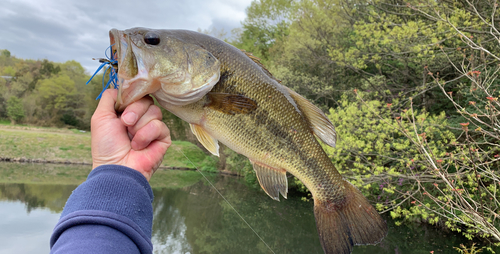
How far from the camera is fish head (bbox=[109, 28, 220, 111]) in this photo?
1476 millimetres

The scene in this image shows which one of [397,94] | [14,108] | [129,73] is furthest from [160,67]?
[14,108]

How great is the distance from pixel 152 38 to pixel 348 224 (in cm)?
161

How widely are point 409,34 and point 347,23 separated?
7.51m

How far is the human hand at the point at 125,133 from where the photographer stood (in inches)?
59.7

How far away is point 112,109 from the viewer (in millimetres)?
1563

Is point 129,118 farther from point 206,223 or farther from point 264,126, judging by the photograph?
point 206,223

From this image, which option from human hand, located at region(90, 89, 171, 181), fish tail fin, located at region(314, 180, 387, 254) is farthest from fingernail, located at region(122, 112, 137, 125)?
fish tail fin, located at region(314, 180, 387, 254)

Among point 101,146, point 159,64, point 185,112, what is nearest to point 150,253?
point 101,146

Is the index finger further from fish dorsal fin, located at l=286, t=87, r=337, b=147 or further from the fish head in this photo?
fish dorsal fin, located at l=286, t=87, r=337, b=147

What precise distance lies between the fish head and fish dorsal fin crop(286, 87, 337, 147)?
1.91ft

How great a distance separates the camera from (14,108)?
31766 mm

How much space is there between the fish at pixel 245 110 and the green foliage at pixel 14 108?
39.5 meters

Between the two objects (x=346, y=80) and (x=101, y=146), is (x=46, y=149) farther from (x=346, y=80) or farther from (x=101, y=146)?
(x=101, y=146)

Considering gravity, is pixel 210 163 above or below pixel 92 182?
below
